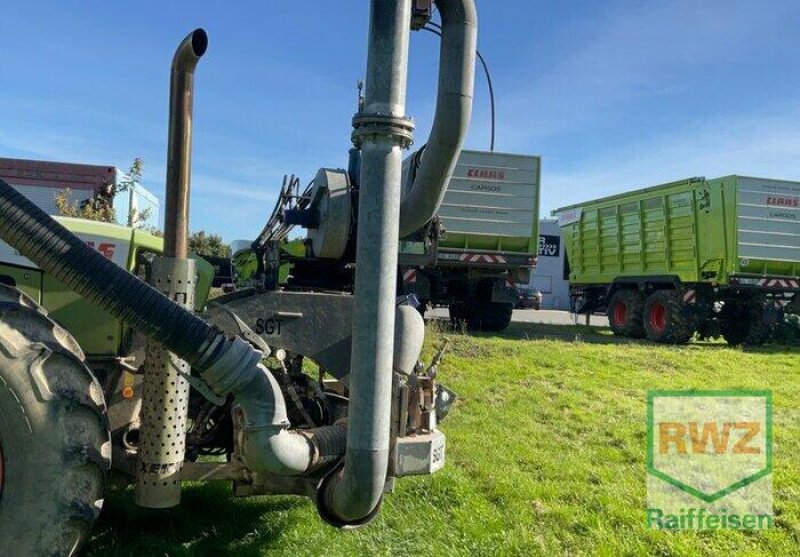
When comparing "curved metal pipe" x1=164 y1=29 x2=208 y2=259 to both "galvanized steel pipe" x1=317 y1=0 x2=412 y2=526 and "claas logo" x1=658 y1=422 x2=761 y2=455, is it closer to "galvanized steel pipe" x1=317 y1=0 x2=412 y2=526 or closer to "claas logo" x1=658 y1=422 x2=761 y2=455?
"galvanized steel pipe" x1=317 y1=0 x2=412 y2=526

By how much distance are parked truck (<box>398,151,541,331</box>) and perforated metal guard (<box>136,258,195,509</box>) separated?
9.57m

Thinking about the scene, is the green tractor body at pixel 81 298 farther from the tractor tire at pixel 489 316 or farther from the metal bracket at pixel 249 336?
the tractor tire at pixel 489 316

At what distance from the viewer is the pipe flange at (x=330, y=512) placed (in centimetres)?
276

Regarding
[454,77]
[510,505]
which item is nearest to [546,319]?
[510,505]

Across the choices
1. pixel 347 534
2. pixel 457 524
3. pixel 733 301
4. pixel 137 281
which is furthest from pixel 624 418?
pixel 733 301

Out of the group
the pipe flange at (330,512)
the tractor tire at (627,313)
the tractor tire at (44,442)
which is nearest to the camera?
the tractor tire at (44,442)

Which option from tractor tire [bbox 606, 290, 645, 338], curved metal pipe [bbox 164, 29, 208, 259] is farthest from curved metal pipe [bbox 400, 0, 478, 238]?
tractor tire [bbox 606, 290, 645, 338]

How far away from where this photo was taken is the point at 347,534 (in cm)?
357

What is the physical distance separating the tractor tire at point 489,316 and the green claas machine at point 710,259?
3.23 m

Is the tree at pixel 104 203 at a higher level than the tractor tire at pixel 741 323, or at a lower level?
higher

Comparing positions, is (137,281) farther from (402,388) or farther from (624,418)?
(624,418)

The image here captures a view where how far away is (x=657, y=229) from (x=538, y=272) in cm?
2385

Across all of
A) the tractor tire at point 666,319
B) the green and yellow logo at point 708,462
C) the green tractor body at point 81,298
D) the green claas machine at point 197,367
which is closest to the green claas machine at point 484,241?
the tractor tire at point 666,319

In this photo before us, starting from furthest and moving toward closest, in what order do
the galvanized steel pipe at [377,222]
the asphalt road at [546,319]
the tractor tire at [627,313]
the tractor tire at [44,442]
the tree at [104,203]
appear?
1. the asphalt road at [546,319]
2. the tractor tire at [627,313]
3. the tree at [104,203]
4. the tractor tire at [44,442]
5. the galvanized steel pipe at [377,222]
